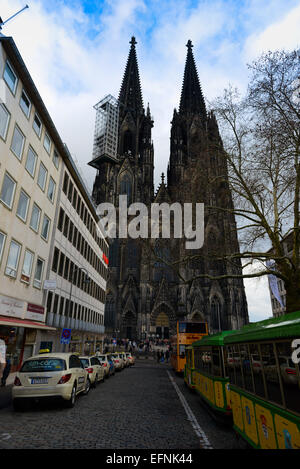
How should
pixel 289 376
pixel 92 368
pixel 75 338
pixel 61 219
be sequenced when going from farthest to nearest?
pixel 75 338, pixel 61 219, pixel 92 368, pixel 289 376

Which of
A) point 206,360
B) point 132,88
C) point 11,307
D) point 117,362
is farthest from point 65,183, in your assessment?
point 132,88

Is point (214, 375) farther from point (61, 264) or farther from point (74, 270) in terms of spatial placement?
point (61, 264)

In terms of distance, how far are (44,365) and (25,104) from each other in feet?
44.0

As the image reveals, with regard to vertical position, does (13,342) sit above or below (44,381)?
above

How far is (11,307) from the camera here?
13.4 meters

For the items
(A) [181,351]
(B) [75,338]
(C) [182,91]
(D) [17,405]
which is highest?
(C) [182,91]

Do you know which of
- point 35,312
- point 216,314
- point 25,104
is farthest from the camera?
point 216,314

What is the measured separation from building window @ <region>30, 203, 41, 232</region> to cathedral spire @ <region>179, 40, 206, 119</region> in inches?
2148

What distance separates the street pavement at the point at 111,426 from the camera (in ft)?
16.5

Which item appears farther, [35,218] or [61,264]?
[61,264]

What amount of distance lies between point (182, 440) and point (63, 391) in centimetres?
354

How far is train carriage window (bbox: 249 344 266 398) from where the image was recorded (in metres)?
4.02

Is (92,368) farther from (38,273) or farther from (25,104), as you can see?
(25,104)

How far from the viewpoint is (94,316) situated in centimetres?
3253
